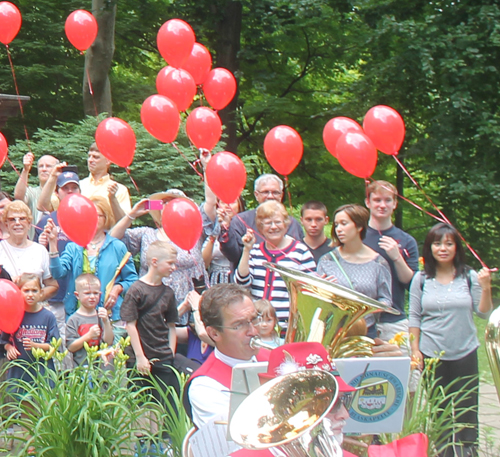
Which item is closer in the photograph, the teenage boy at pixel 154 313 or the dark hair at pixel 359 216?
the teenage boy at pixel 154 313

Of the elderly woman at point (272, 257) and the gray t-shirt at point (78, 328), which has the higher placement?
the elderly woman at point (272, 257)

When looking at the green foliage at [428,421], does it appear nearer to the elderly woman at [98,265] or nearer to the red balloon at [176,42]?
the elderly woman at [98,265]

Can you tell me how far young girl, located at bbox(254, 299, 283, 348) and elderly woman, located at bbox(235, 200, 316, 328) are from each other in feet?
1.21

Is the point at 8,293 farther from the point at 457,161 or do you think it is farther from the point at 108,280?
the point at 457,161

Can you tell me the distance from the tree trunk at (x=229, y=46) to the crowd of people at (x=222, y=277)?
590 centimetres

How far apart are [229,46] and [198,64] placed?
4.60 metres


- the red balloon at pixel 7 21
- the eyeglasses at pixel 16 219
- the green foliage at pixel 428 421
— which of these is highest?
the red balloon at pixel 7 21

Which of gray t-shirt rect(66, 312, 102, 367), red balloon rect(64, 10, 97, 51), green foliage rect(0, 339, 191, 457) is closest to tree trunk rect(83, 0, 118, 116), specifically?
red balloon rect(64, 10, 97, 51)

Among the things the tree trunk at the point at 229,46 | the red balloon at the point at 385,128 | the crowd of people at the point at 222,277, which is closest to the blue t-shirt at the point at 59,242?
the crowd of people at the point at 222,277

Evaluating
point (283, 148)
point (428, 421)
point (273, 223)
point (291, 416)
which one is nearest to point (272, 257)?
point (273, 223)

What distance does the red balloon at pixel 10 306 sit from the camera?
4.44 m

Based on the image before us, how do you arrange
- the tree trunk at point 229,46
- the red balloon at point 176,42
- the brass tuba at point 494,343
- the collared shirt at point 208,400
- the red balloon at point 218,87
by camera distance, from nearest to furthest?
the brass tuba at point 494,343 → the collared shirt at point 208,400 → the red balloon at point 176,42 → the red balloon at point 218,87 → the tree trunk at point 229,46

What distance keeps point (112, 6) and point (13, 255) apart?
20.1 feet

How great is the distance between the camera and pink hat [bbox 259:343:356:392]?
2.39 meters
